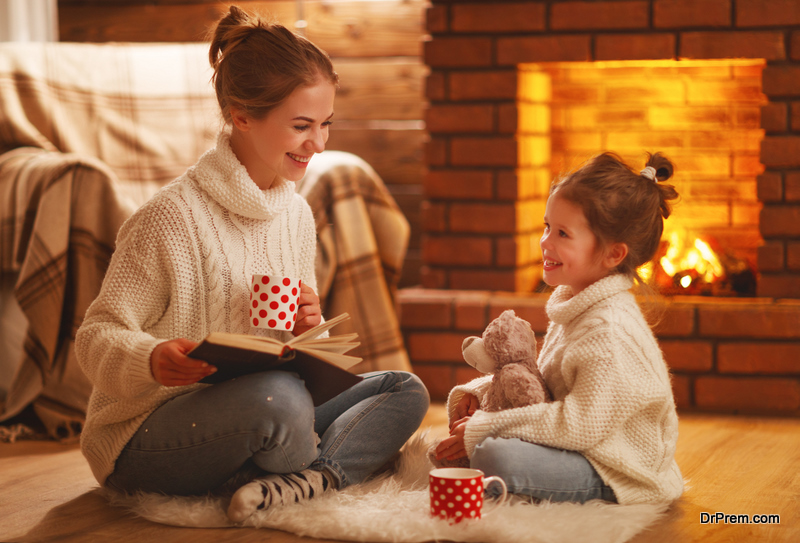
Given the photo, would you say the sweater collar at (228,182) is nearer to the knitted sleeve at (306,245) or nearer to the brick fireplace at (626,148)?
the knitted sleeve at (306,245)

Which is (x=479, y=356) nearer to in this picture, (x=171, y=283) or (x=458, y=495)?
(x=458, y=495)

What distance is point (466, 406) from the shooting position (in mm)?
1555

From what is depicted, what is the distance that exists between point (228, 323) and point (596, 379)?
0.61m

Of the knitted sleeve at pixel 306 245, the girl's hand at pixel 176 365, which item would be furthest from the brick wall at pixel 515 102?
the girl's hand at pixel 176 365

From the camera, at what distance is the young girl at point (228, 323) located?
52.8 inches

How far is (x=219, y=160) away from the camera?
4.91 ft

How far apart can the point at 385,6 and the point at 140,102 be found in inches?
35.5

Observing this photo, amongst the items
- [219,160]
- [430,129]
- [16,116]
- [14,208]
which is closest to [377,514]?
[219,160]

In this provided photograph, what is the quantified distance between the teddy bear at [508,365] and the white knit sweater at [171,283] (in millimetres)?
352

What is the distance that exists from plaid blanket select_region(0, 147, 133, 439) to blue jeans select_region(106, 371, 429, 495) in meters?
0.62

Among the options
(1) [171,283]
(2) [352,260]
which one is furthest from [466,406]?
(2) [352,260]

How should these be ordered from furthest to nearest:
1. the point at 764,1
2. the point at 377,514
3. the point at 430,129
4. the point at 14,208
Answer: the point at 430,129 < the point at 764,1 < the point at 14,208 < the point at 377,514

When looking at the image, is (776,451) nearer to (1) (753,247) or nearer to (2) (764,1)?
(1) (753,247)

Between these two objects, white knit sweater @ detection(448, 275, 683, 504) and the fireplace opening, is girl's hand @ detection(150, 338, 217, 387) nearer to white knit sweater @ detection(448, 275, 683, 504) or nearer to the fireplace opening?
white knit sweater @ detection(448, 275, 683, 504)
